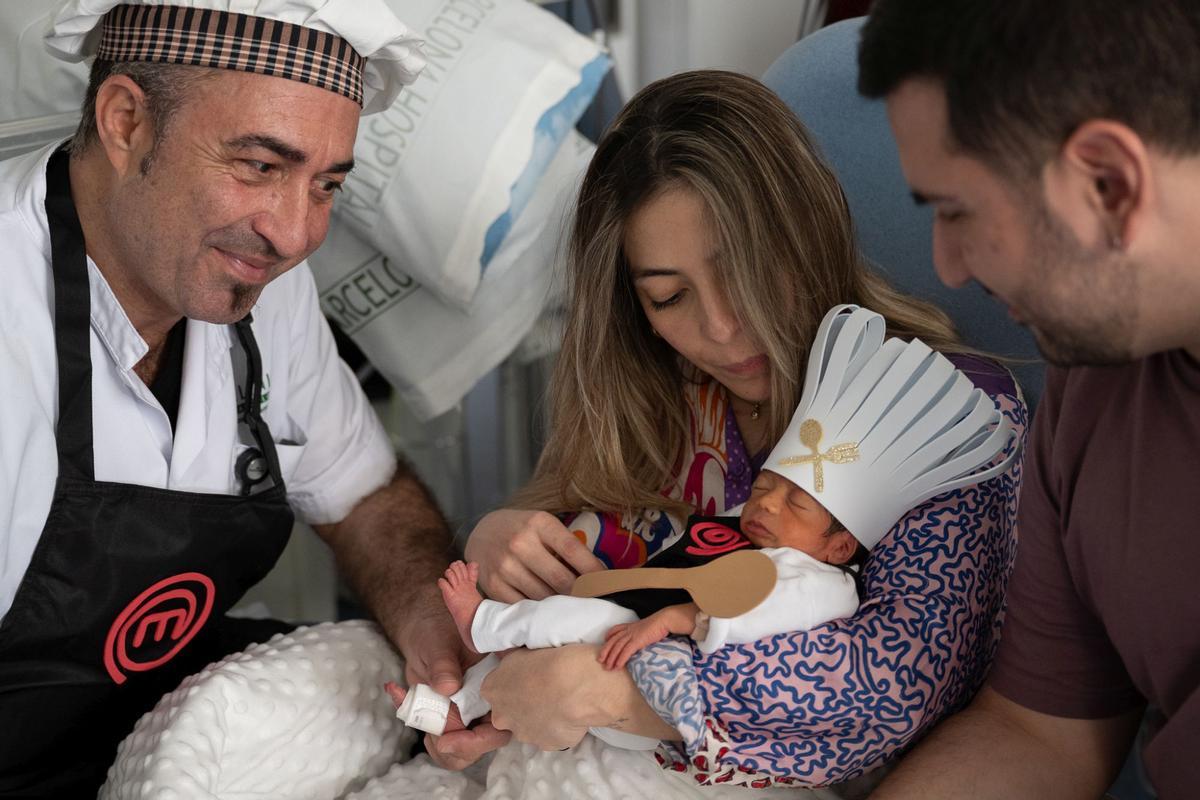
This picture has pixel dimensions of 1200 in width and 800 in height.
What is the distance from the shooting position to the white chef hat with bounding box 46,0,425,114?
54.3 inches

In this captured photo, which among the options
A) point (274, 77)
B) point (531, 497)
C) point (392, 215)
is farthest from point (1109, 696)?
point (392, 215)

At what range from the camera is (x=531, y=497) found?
1649 mm

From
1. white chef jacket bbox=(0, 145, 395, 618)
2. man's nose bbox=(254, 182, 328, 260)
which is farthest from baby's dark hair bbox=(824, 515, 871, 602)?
white chef jacket bbox=(0, 145, 395, 618)

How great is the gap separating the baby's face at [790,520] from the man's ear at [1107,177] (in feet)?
1.57

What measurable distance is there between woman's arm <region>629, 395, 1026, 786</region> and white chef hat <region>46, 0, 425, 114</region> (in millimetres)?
764

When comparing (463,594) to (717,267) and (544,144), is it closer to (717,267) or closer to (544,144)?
(717,267)

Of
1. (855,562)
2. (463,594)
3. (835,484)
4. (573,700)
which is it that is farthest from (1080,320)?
(463,594)

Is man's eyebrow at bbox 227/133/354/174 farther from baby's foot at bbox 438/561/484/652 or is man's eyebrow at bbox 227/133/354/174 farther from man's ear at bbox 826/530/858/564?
man's ear at bbox 826/530/858/564

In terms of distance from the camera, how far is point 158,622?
156 centimetres

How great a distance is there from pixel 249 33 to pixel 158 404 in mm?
464

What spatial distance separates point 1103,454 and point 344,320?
1.31 m

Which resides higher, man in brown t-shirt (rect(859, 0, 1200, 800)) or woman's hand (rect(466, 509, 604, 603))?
man in brown t-shirt (rect(859, 0, 1200, 800))

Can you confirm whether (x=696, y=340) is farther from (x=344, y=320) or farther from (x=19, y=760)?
(x=19, y=760)

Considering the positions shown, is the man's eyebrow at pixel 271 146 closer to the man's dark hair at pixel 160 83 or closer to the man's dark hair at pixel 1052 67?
the man's dark hair at pixel 160 83
